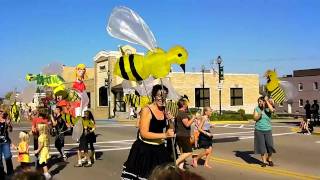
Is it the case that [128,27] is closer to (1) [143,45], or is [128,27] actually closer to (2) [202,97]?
(1) [143,45]

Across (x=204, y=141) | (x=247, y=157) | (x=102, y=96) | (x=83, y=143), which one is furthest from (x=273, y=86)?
(x=102, y=96)

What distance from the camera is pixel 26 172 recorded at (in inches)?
101

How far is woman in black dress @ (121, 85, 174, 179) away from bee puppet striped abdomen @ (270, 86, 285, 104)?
7.33 meters

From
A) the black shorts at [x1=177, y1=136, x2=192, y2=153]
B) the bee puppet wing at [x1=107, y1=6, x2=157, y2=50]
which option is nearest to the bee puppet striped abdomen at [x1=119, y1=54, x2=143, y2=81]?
the bee puppet wing at [x1=107, y1=6, x2=157, y2=50]

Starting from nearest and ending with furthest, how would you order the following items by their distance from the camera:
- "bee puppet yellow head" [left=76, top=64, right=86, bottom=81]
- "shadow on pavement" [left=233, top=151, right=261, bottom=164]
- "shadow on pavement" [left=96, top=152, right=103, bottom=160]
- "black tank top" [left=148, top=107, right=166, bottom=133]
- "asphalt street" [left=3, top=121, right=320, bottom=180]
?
1. "black tank top" [left=148, top=107, right=166, bottom=133]
2. "asphalt street" [left=3, top=121, right=320, bottom=180]
3. "bee puppet yellow head" [left=76, top=64, right=86, bottom=81]
4. "shadow on pavement" [left=233, top=151, right=261, bottom=164]
5. "shadow on pavement" [left=96, top=152, right=103, bottom=160]

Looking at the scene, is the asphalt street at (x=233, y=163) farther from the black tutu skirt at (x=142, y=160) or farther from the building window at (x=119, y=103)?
the building window at (x=119, y=103)

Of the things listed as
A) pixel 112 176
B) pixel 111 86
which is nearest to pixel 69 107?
Answer: pixel 112 176

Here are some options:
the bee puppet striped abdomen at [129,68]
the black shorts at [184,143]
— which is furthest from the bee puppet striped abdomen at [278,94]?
the bee puppet striped abdomen at [129,68]

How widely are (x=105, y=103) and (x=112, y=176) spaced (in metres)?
41.8

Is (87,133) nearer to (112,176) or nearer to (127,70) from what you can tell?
(112,176)

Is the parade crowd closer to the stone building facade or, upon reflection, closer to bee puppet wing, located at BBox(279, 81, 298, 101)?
bee puppet wing, located at BBox(279, 81, 298, 101)

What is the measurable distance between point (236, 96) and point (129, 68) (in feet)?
159

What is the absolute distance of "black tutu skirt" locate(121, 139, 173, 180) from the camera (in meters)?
6.04

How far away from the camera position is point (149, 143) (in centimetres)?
619
